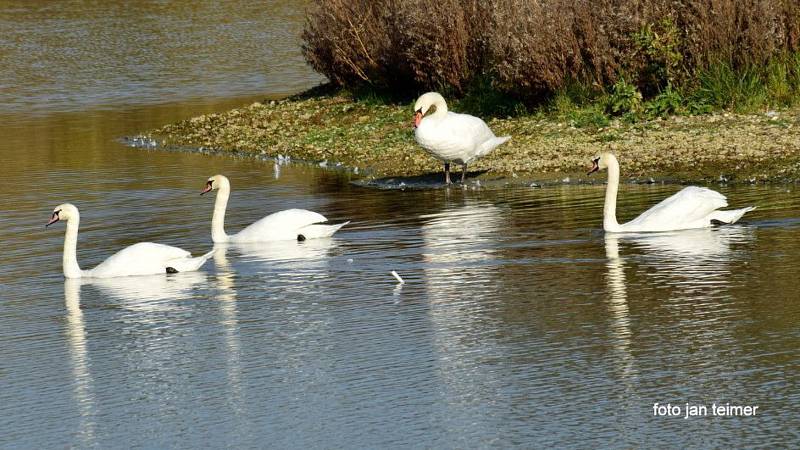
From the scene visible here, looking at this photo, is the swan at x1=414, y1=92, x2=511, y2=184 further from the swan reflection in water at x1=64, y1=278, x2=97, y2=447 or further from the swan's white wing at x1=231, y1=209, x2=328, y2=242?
the swan reflection in water at x1=64, y1=278, x2=97, y2=447

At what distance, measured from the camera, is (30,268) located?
15.1 m

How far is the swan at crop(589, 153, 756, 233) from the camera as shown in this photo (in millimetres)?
14648

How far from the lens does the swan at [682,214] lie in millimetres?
14648

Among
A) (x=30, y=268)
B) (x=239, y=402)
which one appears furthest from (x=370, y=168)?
(x=239, y=402)

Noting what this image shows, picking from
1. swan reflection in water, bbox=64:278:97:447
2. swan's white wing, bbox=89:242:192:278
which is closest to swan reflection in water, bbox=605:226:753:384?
swan reflection in water, bbox=64:278:97:447

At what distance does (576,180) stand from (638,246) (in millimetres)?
4798

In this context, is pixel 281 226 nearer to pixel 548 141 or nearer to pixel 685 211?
pixel 685 211

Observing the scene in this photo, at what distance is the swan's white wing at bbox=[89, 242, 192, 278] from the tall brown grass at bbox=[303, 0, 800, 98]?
995cm

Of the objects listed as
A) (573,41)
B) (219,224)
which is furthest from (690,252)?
(573,41)

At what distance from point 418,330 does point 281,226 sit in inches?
190

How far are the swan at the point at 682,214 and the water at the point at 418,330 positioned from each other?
148 mm

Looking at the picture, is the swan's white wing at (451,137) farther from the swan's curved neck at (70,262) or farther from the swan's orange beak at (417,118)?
the swan's curved neck at (70,262)

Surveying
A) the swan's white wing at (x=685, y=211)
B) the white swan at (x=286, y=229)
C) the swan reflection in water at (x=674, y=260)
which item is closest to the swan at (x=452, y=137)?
the white swan at (x=286, y=229)

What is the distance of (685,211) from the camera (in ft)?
48.1
